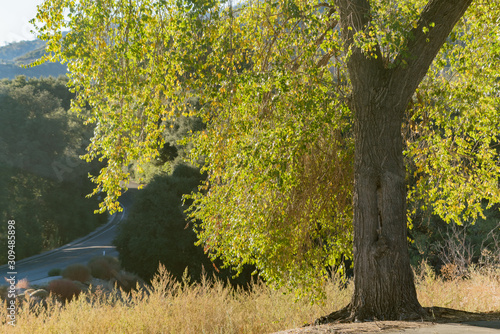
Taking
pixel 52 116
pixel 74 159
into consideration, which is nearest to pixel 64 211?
pixel 74 159

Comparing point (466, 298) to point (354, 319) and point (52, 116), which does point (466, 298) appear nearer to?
point (354, 319)

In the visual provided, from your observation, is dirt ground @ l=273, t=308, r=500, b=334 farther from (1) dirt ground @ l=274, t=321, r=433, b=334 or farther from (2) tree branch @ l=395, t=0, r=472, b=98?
(2) tree branch @ l=395, t=0, r=472, b=98

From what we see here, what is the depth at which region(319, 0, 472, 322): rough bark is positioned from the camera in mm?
5371

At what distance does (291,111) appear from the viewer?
601 centimetres

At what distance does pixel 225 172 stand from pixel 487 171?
165 inches

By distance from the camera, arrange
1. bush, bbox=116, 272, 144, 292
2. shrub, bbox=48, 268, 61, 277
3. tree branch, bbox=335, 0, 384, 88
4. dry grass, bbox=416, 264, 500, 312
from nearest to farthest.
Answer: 1. tree branch, bbox=335, 0, 384, 88
2. dry grass, bbox=416, 264, 500, 312
3. bush, bbox=116, 272, 144, 292
4. shrub, bbox=48, 268, 61, 277

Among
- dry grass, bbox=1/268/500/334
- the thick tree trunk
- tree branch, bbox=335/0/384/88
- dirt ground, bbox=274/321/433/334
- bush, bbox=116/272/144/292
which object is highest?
tree branch, bbox=335/0/384/88

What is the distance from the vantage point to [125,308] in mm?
6988

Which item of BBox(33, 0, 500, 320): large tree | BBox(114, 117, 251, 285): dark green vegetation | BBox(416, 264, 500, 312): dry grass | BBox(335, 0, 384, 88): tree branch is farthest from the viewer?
BBox(114, 117, 251, 285): dark green vegetation

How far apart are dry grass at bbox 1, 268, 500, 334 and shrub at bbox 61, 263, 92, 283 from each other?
19899 millimetres

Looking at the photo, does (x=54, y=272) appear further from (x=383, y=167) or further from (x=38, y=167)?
(x=383, y=167)

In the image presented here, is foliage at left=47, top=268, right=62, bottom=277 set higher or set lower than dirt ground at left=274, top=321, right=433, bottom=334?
lower

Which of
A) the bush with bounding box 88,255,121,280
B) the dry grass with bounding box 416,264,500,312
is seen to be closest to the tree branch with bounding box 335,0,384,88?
the dry grass with bounding box 416,264,500,312

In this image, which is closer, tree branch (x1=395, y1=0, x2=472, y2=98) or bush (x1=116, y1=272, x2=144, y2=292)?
tree branch (x1=395, y1=0, x2=472, y2=98)
